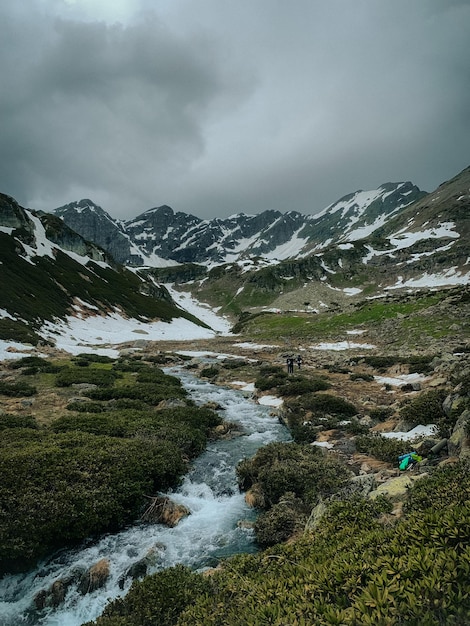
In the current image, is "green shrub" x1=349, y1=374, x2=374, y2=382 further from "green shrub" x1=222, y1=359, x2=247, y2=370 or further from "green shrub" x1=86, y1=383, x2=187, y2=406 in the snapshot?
"green shrub" x1=86, y1=383, x2=187, y2=406

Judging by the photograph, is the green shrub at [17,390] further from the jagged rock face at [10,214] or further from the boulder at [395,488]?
the jagged rock face at [10,214]

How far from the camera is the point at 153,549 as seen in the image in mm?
9508

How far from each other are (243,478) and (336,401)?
31.9 ft

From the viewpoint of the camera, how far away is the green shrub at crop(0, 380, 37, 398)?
2209 centimetres

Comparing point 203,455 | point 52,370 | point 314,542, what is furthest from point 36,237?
point 314,542

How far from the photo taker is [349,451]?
14.6m

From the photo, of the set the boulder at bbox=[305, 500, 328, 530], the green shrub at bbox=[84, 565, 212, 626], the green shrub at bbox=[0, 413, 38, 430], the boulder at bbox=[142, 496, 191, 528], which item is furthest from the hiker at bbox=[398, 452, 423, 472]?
the green shrub at bbox=[0, 413, 38, 430]

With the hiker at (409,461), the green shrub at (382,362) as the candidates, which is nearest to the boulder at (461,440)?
the hiker at (409,461)

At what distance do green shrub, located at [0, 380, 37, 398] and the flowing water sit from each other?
558 inches

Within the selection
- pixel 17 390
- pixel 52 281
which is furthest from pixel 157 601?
pixel 52 281

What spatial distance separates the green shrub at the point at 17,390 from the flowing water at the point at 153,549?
1418cm

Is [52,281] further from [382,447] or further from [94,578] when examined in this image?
[382,447]

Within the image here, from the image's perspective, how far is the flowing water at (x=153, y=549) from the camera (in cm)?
793

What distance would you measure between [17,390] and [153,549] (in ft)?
59.4
